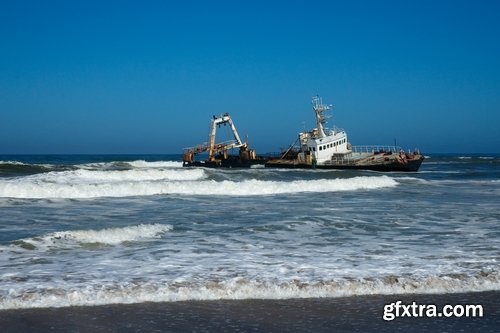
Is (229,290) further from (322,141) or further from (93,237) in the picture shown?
(322,141)

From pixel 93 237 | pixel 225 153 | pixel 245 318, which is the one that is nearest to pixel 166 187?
pixel 93 237

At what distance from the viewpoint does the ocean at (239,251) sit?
5.82 m

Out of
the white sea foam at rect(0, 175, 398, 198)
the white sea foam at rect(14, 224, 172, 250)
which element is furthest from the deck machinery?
the white sea foam at rect(14, 224, 172, 250)

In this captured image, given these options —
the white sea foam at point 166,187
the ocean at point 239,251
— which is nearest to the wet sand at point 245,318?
the ocean at point 239,251

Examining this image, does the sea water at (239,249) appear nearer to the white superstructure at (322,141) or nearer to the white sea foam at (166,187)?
the white sea foam at (166,187)

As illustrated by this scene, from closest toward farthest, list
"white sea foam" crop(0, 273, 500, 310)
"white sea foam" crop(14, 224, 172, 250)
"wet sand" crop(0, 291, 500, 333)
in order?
"wet sand" crop(0, 291, 500, 333)
"white sea foam" crop(0, 273, 500, 310)
"white sea foam" crop(14, 224, 172, 250)

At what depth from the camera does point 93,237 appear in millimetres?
9539

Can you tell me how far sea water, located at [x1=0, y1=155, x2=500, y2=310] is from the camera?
5902 mm

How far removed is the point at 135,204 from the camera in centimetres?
1692

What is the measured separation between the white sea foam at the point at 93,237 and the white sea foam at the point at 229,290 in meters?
3.26

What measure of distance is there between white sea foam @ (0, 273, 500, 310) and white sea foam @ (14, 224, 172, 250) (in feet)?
10.7

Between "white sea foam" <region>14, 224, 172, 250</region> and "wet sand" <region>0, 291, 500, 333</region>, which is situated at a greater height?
"white sea foam" <region>14, 224, 172, 250</region>

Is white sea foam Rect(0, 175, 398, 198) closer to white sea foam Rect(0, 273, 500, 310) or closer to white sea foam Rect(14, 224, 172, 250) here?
white sea foam Rect(14, 224, 172, 250)

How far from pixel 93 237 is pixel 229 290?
455cm
